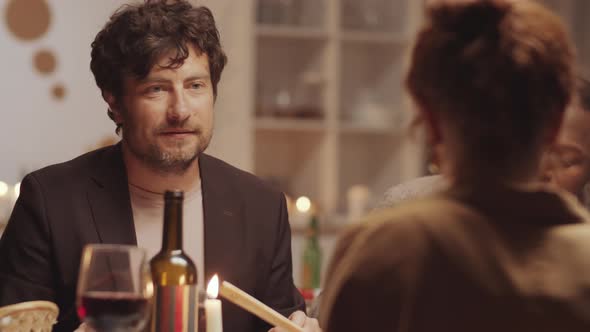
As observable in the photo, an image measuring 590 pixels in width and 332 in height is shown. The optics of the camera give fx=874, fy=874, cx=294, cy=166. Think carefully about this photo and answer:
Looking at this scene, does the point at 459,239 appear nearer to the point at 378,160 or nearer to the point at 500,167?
the point at 500,167

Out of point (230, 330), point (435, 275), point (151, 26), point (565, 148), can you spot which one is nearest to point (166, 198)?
point (435, 275)

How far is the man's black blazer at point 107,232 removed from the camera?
177 centimetres

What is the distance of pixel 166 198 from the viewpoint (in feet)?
3.93

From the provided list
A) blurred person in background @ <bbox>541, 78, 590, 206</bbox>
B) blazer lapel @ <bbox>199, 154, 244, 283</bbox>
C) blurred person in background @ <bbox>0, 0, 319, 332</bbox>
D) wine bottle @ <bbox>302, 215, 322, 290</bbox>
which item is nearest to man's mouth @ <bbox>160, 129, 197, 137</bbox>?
blurred person in background @ <bbox>0, 0, 319, 332</bbox>

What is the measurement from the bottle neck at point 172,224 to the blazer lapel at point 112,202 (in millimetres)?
570

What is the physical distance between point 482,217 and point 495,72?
13 centimetres

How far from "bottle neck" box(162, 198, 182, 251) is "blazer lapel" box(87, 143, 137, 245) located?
57 centimetres

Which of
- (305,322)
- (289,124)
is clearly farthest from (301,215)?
(305,322)

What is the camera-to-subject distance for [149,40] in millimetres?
1857

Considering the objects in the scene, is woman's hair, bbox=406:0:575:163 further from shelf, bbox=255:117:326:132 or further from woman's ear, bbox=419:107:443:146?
shelf, bbox=255:117:326:132

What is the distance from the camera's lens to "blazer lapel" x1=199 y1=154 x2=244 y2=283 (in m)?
1.83

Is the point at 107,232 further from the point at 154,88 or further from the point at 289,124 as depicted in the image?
the point at 289,124

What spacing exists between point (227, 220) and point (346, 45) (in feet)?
8.51

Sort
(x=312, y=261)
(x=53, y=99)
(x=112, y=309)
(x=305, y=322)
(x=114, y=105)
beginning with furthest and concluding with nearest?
1. (x=53, y=99)
2. (x=312, y=261)
3. (x=114, y=105)
4. (x=305, y=322)
5. (x=112, y=309)
